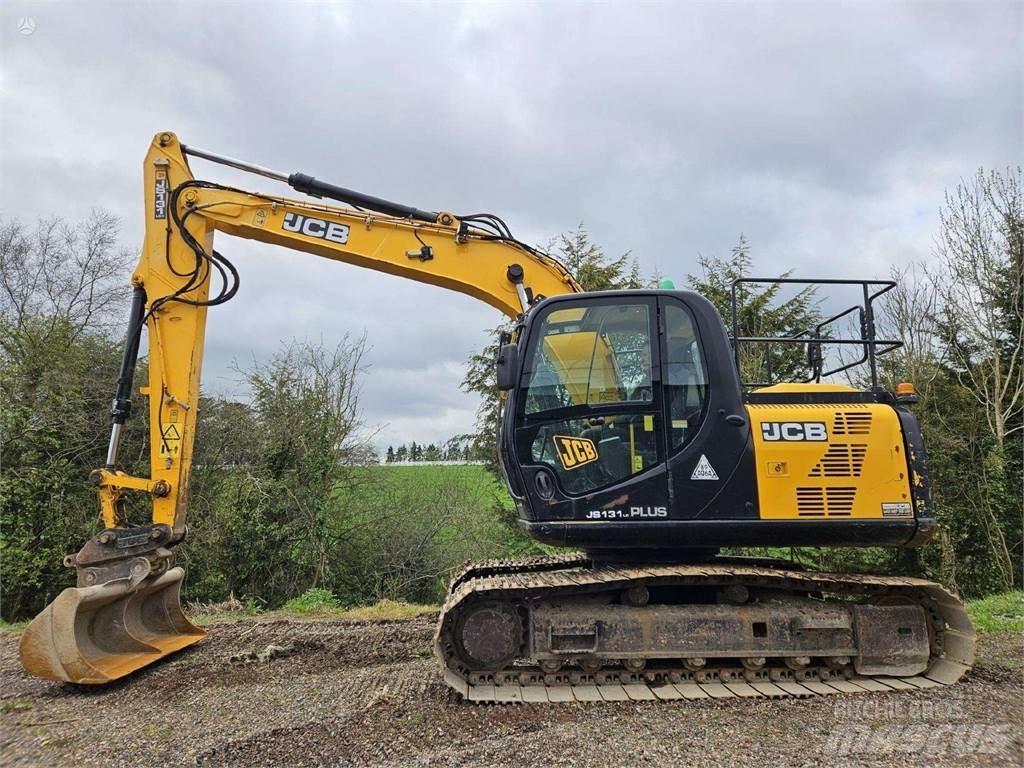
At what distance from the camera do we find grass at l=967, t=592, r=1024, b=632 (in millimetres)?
6254

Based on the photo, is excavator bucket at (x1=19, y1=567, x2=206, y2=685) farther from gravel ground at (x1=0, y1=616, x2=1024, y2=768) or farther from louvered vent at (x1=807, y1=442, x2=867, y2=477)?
louvered vent at (x1=807, y1=442, x2=867, y2=477)

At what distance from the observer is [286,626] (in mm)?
6883

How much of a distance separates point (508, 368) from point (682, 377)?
4.30 ft

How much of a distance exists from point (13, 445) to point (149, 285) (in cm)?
891

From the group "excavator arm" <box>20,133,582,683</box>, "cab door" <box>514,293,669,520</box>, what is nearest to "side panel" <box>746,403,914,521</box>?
"cab door" <box>514,293,669,520</box>

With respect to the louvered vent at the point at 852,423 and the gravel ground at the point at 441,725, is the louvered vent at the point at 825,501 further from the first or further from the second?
the gravel ground at the point at 441,725

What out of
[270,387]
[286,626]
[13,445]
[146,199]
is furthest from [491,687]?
[13,445]

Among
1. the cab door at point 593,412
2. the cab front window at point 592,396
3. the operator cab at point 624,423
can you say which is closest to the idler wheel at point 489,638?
the operator cab at point 624,423

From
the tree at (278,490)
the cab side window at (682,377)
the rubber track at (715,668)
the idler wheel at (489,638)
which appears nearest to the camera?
the rubber track at (715,668)

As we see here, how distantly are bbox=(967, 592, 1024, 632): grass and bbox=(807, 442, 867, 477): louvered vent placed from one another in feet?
9.38

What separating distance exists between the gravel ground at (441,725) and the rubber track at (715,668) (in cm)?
13

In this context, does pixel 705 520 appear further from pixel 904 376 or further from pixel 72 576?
pixel 72 576

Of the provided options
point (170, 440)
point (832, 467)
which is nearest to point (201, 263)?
point (170, 440)

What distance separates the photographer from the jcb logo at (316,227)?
5914 mm
